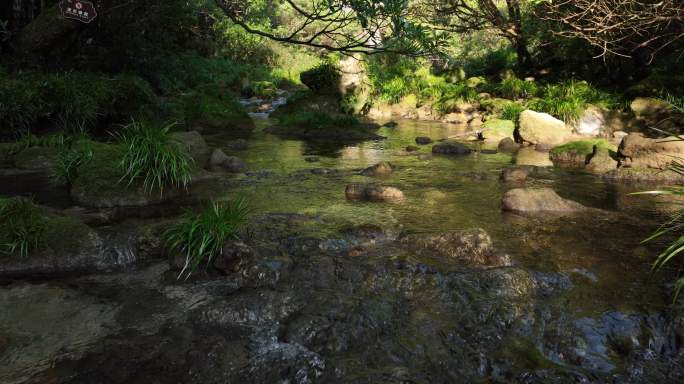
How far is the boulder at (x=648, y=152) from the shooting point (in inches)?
381

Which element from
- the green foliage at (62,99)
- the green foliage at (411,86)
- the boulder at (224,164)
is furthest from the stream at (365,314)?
the green foliage at (411,86)

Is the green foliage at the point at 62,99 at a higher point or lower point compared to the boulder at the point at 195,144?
higher

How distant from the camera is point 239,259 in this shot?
4.86 metres

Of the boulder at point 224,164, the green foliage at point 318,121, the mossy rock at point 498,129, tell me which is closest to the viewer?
the boulder at point 224,164

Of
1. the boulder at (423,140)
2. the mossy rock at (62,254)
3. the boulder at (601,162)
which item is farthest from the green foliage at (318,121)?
the mossy rock at (62,254)

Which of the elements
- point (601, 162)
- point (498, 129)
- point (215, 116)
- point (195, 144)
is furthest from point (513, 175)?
point (215, 116)

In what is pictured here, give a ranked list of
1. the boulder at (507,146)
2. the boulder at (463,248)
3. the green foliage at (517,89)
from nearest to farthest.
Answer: the boulder at (463,248) → the boulder at (507,146) → the green foliage at (517,89)

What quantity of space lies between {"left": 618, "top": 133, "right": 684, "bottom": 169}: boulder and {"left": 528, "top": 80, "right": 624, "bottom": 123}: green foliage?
5.57 meters

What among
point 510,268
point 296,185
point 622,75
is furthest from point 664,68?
point 510,268

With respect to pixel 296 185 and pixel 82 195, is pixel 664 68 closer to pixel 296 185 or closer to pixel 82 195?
pixel 296 185

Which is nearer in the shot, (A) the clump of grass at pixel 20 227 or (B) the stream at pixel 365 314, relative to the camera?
(B) the stream at pixel 365 314

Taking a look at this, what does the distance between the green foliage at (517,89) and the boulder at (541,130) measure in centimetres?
510

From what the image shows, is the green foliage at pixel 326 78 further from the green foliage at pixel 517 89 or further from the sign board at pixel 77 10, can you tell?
the sign board at pixel 77 10

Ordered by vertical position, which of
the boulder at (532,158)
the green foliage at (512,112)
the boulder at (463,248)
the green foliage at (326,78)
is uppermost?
the green foliage at (326,78)
